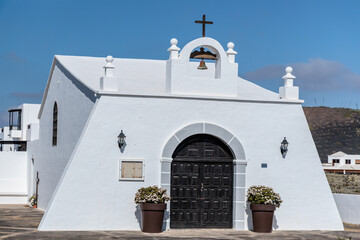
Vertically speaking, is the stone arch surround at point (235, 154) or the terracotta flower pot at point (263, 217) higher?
the stone arch surround at point (235, 154)

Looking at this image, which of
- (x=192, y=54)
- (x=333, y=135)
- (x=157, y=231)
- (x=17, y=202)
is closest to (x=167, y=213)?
(x=157, y=231)

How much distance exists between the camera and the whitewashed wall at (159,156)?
1486 cm

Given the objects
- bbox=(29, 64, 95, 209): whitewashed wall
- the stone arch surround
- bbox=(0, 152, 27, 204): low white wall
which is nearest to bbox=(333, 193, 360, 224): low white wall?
the stone arch surround

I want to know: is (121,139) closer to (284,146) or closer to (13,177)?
(284,146)

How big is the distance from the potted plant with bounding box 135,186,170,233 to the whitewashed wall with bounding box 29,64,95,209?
9.33 feet

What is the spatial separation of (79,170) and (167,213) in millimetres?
2485

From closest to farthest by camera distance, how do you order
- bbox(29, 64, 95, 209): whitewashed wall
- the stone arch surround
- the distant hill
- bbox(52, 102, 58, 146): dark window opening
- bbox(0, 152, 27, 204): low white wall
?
the stone arch surround < bbox(29, 64, 95, 209): whitewashed wall < bbox(52, 102, 58, 146): dark window opening < bbox(0, 152, 27, 204): low white wall < the distant hill

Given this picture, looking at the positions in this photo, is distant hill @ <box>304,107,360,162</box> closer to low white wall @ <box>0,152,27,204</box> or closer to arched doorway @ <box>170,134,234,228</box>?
low white wall @ <box>0,152,27,204</box>

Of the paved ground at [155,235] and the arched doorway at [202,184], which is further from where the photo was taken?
the arched doorway at [202,184]

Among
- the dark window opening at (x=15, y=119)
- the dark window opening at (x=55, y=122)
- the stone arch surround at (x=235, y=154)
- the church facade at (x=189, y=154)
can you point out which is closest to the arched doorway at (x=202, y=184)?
the church facade at (x=189, y=154)

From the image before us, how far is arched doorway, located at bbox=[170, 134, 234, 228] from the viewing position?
15.6 meters

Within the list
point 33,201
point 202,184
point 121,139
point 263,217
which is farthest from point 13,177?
point 263,217

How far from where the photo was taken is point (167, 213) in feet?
50.4

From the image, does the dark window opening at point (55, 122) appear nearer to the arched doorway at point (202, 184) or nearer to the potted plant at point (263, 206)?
the arched doorway at point (202, 184)
